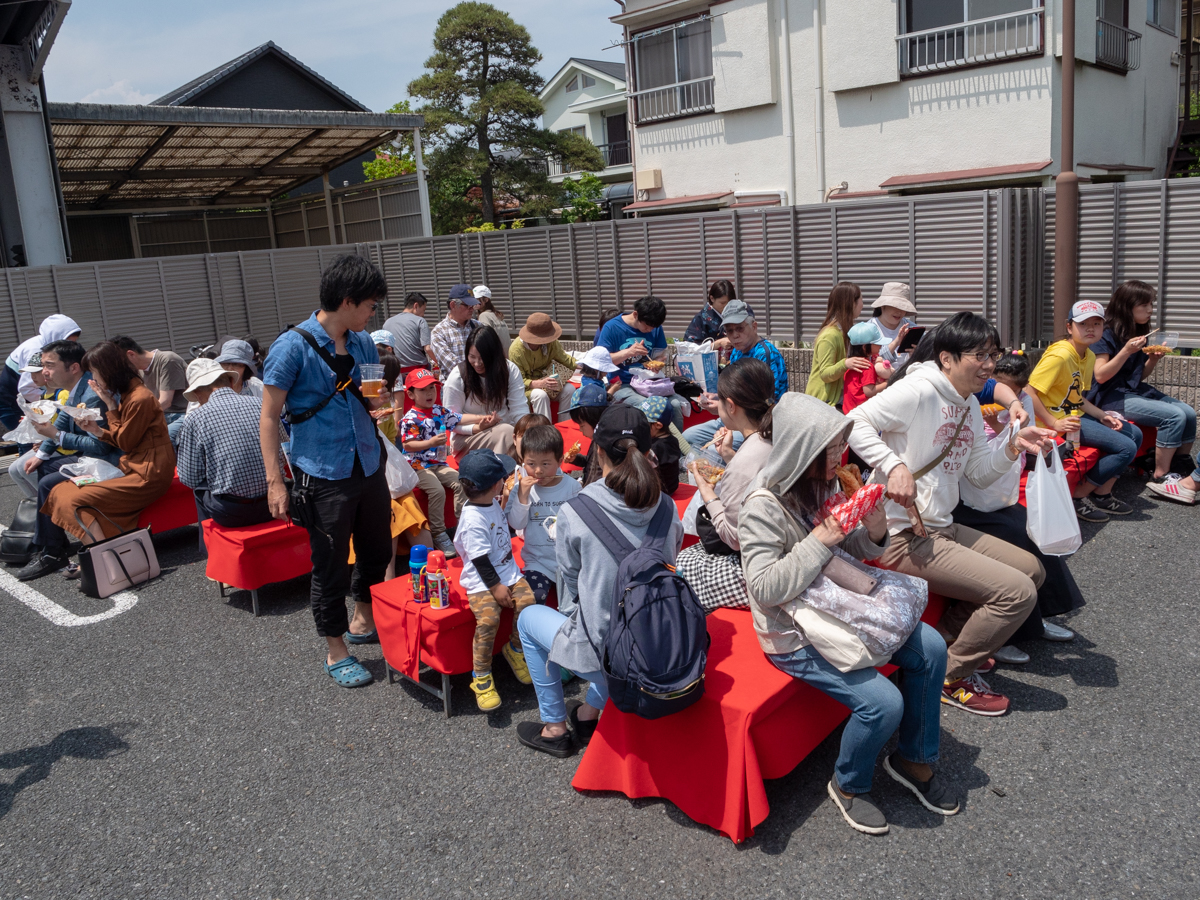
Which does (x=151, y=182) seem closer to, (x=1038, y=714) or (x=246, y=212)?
(x=246, y=212)

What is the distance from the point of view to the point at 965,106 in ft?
47.6

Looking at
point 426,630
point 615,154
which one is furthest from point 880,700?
point 615,154

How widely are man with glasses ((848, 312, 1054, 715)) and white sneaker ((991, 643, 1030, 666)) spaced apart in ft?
1.20

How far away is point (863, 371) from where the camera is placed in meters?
5.88

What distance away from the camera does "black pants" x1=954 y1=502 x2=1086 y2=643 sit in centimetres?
397

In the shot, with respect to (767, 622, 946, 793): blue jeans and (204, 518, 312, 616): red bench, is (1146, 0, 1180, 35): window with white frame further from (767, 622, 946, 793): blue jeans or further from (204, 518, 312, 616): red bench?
(204, 518, 312, 616): red bench

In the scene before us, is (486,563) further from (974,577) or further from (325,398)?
(974,577)

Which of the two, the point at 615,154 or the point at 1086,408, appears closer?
the point at 1086,408

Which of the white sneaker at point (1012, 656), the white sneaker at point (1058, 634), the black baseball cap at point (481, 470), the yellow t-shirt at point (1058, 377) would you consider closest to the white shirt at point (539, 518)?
the black baseball cap at point (481, 470)

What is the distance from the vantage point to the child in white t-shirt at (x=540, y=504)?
3980 mm

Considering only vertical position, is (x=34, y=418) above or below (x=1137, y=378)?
above

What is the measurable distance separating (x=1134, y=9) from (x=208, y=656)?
59.7 ft

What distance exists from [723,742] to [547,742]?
3.07ft

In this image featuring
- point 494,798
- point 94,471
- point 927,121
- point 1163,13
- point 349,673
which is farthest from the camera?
point 1163,13
